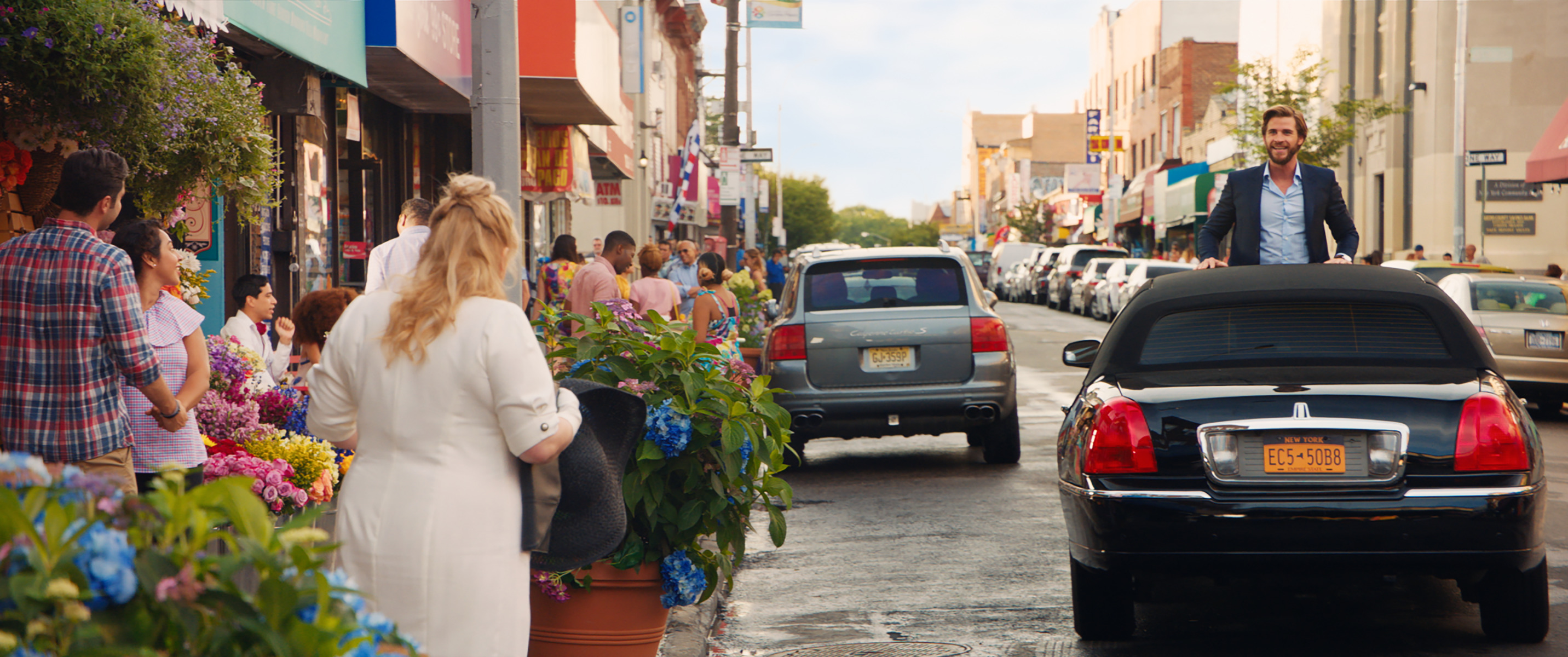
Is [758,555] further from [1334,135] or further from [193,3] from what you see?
[1334,135]

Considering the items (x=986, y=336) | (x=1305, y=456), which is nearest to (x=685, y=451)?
(x=1305, y=456)

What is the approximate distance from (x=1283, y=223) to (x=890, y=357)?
13.0 feet

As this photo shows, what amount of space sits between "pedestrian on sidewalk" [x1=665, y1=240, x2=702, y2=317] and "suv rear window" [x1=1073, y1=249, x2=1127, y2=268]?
22.8m

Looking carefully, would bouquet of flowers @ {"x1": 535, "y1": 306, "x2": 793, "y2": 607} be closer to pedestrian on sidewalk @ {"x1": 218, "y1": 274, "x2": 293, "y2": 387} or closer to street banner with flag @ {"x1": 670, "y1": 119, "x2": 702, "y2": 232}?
pedestrian on sidewalk @ {"x1": 218, "y1": 274, "x2": 293, "y2": 387}

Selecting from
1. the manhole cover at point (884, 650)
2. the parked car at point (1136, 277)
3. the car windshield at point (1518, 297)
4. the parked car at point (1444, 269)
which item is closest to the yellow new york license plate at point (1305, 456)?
the manhole cover at point (884, 650)

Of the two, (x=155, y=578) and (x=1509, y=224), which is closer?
(x=155, y=578)

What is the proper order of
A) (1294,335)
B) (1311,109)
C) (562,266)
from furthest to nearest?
(1311,109), (562,266), (1294,335)

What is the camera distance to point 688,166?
37094 millimetres

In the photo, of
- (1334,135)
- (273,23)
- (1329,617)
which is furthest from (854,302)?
(1334,135)

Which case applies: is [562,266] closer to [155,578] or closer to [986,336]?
[986,336]

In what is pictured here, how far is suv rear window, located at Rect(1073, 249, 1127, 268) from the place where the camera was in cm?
3972

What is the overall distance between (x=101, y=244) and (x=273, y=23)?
14.3ft

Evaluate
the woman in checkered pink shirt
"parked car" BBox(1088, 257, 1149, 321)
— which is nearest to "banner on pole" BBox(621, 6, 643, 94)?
"parked car" BBox(1088, 257, 1149, 321)

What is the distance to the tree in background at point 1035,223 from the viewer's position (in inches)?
3310
